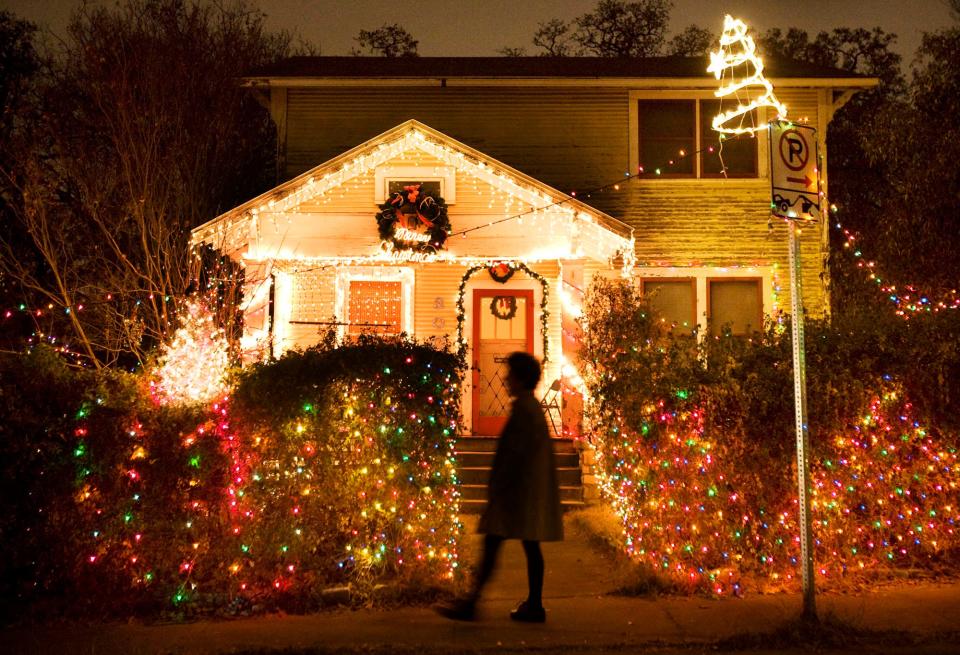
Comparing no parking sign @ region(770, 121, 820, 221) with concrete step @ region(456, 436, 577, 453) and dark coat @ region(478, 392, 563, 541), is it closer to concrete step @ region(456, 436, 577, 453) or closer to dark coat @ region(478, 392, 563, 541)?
dark coat @ region(478, 392, 563, 541)

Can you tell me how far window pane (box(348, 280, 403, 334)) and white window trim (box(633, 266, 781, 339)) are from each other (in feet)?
13.2

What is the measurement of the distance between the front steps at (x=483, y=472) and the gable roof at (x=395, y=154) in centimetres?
310

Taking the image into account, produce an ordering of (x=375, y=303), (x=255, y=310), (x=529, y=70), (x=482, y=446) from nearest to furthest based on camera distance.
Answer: (x=482, y=446) < (x=255, y=310) < (x=375, y=303) < (x=529, y=70)

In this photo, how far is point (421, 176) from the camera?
1215cm

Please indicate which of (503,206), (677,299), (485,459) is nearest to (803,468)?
(485,459)

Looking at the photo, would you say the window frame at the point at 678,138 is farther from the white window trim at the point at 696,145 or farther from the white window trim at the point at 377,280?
the white window trim at the point at 377,280

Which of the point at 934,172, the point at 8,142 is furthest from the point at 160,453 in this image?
the point at 8,142

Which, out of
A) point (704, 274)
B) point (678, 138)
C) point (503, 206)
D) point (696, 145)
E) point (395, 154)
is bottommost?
point (704, 274)

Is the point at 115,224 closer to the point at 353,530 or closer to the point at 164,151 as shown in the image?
the point at 164,151

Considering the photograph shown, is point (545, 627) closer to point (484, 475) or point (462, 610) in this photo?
point (462, 610)

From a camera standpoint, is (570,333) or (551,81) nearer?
(570,333)

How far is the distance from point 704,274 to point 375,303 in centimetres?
553

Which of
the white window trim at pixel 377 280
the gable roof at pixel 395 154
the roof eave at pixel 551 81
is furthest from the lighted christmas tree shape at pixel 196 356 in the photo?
the roof eave at pixel 551 81

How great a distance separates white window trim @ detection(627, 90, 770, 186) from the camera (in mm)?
13695
